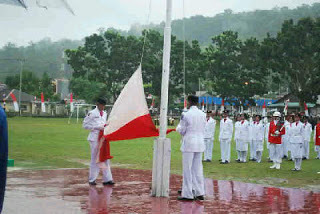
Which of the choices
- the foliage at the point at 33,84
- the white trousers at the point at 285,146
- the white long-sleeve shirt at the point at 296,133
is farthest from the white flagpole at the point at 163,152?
the foliage at the point at 33,84

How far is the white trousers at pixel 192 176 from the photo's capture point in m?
9.10

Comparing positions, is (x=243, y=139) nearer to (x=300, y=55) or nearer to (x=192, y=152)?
(x=192, y=152)

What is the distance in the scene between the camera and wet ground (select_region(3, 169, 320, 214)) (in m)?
8.08

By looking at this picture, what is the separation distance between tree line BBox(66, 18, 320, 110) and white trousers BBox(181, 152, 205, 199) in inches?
1680

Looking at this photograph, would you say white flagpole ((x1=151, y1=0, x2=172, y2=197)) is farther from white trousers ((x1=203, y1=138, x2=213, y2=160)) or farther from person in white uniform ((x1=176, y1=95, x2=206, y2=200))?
white trousers ((x1=203, y1=138, x2=213, y2=160))

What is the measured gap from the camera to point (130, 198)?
359 inches

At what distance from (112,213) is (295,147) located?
32.7 feet

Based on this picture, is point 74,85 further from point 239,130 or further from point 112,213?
point 112,213

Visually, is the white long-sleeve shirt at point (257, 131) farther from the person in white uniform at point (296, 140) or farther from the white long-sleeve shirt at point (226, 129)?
the person in white uniform at point (296, 140)

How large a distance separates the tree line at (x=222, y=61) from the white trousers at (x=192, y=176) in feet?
140

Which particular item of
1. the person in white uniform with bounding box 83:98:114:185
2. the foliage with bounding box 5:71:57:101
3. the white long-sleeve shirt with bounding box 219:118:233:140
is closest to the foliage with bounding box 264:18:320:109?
the white long-sleeve shirt with bounding box 219:118:233:140

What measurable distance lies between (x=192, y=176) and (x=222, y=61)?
5812cm

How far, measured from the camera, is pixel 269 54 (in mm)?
53656

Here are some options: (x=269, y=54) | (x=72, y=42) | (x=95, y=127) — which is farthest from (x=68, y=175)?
(x=72, y=42)
